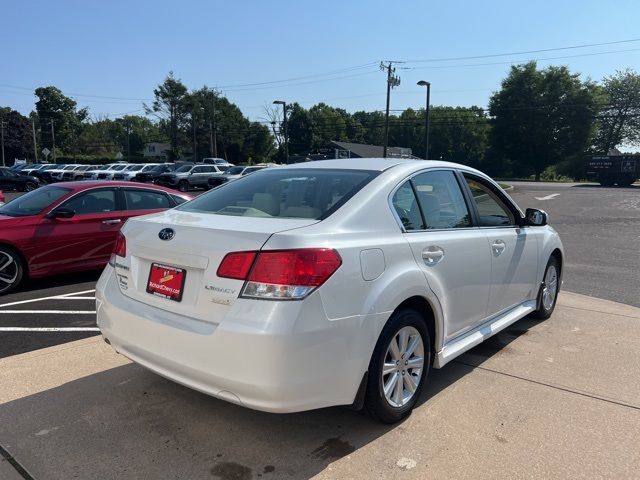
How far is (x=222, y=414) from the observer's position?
325 centimetres

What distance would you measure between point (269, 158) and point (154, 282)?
300 ft

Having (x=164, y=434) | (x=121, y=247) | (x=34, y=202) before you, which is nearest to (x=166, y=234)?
(x=121, y=247)

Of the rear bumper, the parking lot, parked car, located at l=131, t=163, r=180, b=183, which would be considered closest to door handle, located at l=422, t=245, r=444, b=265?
the rear bumper

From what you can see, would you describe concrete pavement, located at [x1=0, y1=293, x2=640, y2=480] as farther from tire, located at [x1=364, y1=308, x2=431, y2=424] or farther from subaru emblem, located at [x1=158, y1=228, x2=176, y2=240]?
subaru emblem, located at [x1=158, y1=228, x2=176, y2=240]

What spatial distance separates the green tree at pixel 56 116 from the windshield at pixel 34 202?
105 m

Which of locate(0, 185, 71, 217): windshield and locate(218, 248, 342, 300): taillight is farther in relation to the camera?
locate(0, 185, 71, 217): windshield

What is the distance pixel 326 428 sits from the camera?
122 inches

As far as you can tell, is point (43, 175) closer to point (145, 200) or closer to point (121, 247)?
point (145, 200)

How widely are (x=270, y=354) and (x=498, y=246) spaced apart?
238 cm

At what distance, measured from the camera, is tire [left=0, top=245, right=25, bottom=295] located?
649 centimetres

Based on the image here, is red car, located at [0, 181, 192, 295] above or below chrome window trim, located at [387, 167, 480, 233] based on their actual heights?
below

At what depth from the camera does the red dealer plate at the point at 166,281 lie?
9.29 feet

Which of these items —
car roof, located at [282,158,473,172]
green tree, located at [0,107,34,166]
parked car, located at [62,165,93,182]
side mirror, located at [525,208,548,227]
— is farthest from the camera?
green tree, located at [0,107,34,166]

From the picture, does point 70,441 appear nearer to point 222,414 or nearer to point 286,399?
point 222,414
